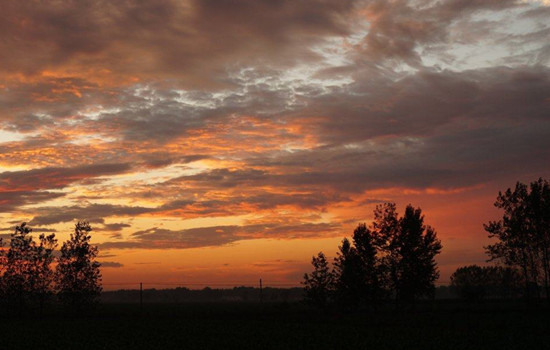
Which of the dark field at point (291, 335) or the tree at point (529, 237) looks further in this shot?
the tree at point (529, 237)

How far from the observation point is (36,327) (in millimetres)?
45750

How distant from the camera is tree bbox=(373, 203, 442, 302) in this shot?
71.1 m

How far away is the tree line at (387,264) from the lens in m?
67.1

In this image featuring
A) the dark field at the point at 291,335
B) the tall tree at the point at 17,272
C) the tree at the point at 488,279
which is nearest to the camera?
the dark field at the point at 291,335

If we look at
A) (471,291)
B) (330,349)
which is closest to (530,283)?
(471,291)

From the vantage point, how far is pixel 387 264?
7150 centimetres

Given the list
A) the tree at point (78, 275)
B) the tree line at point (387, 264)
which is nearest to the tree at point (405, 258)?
the tree line at point (387, 264)

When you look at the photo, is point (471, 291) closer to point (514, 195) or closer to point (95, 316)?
point (514, 195)

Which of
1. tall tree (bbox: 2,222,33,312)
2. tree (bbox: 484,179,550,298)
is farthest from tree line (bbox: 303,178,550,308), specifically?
tall tree (bbox: 2,222,33,312)

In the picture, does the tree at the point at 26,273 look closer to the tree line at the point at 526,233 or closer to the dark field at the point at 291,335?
the dark field at the point at 291,335

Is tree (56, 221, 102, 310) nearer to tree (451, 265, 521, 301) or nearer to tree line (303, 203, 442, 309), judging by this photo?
tree line (303, 203, 442, 309)

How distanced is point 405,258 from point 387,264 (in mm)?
2826

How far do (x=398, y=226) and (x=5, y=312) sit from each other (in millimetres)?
49025

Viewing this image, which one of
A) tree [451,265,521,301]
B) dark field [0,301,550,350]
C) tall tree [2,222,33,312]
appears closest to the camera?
dark field [0,301,550,350]
